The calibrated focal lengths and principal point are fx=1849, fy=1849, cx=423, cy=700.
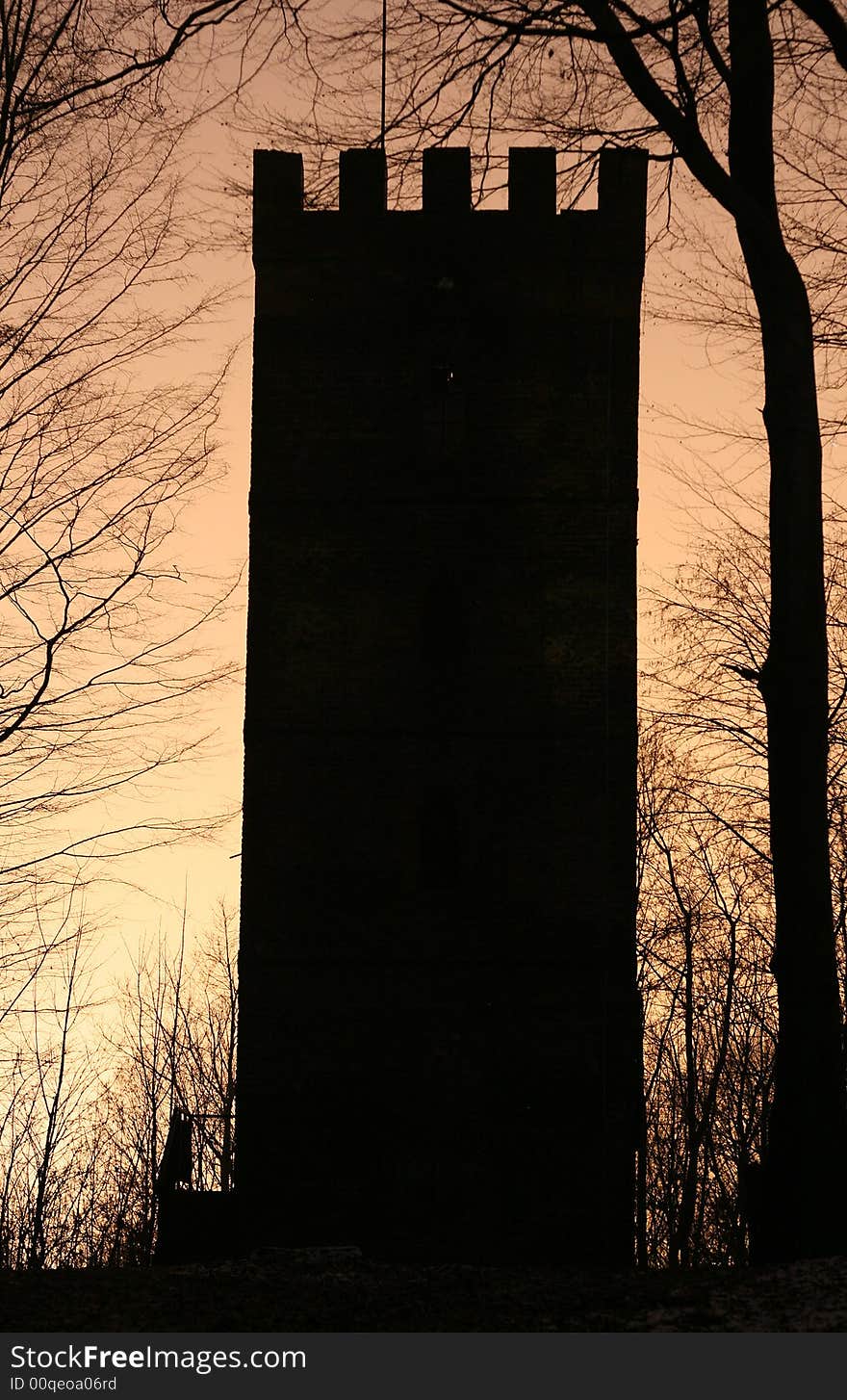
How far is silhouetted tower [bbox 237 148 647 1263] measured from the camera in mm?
22891

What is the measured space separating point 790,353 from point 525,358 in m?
11.7

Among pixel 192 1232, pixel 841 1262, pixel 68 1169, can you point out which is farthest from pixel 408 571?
pixel 68 1169

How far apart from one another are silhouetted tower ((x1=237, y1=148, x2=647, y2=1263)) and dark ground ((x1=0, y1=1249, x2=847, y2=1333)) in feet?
35.5

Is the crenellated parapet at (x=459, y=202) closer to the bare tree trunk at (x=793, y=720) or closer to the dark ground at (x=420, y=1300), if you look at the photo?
the bare tree trunk at (x=793, y=720)

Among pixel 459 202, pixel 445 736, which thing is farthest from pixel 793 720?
pixel 459 202

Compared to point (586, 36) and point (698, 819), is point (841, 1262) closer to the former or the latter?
point (586, 36)

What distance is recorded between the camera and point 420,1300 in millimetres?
10680

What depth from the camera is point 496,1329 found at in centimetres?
962

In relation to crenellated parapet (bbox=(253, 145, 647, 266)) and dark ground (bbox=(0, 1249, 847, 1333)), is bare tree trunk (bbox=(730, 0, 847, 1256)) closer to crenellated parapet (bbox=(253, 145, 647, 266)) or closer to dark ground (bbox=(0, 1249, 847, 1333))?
dark ground (bbox=(0, 1249, 847, 1333))

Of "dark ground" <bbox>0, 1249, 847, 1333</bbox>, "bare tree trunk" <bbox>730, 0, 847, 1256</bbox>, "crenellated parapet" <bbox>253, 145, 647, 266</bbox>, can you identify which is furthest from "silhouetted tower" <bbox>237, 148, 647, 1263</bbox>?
"dark ground" <bbox>0, 1249, 847, 1333</bbox>

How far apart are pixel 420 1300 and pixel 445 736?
13460 millimetres

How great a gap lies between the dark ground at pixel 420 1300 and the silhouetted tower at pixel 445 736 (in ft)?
35.5

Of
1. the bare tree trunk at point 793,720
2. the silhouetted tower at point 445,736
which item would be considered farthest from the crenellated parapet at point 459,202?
the bare tree trunk at point 793,720

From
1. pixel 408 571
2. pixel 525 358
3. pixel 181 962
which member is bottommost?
pixel 181 962
